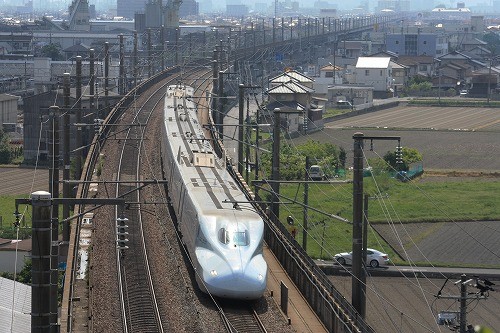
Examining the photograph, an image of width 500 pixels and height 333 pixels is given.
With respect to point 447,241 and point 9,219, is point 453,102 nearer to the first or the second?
point 447,241

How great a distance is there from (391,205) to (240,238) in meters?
11.7

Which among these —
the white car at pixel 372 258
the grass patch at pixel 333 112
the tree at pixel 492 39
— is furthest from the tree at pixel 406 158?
the tree at pixel 492 39

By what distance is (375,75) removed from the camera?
169 feet

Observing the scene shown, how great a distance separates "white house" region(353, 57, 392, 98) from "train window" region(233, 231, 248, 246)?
40787 mm

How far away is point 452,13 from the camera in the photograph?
186 m

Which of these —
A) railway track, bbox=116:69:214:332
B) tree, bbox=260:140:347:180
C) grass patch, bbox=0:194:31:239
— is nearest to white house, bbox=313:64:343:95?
tree, bbox=260:140:347:180

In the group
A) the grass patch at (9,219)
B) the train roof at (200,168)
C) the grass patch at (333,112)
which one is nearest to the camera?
the train roof at (200,168)

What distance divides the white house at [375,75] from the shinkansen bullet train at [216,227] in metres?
37.4

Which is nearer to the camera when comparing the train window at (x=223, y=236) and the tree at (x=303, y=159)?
the train window at (x=223, y=236)

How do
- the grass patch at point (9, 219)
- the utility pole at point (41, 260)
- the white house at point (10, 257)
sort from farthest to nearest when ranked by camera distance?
the grass patch at point (9, 219), the white house at point (10, 257), the utility pole at point (41, 260)

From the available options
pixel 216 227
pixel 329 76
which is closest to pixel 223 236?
pixel 216 227

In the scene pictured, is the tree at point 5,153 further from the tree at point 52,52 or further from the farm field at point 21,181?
the tree at point 52,52

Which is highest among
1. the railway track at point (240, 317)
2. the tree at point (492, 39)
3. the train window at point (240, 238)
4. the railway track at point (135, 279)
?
the tree at point (492, 39)

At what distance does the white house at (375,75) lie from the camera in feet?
168
